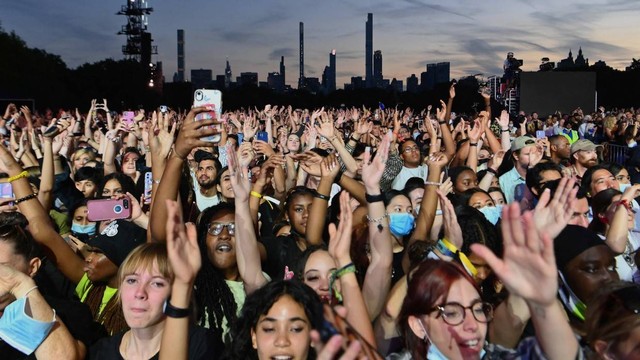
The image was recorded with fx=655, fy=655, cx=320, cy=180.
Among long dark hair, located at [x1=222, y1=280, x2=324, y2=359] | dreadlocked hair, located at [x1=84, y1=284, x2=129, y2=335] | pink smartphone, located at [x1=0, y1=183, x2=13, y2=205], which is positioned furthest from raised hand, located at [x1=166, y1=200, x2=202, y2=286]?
pink smartphone, located at [x1=0, y1=183, x2=13, y2=205]

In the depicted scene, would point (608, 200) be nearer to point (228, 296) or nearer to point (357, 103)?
point (228, 296)

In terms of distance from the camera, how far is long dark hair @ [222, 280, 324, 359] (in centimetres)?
300

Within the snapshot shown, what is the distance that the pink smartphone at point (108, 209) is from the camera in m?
4.48

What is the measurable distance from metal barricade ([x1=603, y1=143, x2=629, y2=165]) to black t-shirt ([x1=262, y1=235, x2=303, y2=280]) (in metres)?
10.5

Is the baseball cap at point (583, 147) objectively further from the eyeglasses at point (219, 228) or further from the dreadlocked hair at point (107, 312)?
the dreadlocked hair at point (107, 312)

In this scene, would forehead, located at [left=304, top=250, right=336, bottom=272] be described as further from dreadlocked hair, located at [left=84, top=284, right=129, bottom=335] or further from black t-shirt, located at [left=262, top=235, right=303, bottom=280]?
dreadlocked hair, located at [left=84, top=284, right=129, bottom=335]

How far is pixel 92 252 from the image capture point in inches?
166

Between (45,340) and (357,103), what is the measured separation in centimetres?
5242

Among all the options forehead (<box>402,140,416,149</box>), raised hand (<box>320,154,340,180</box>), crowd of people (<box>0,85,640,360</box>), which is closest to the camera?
crowd of people (<box>0,85,640,360</box>)

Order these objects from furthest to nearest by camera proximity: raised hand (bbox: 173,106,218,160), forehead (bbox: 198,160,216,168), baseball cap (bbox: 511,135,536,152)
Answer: baseball cap (bbox: 511,135,536,152), forehead (bbox: 198,160,216,168), raised hand (bbox: 173,106,218,160)

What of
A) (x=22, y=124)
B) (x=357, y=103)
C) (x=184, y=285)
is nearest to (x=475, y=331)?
(x=184, y=285)

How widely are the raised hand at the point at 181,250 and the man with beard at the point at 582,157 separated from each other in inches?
239

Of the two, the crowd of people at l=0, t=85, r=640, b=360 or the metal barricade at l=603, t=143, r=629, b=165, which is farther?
the metal barricade at l=603, t=143, r=629, b=165

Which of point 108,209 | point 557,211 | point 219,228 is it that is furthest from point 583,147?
point 108,209
